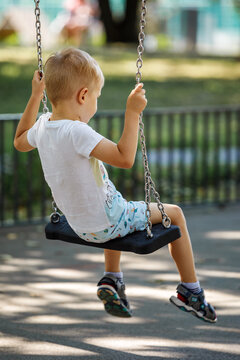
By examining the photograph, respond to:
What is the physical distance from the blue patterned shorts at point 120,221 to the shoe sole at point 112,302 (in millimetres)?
478

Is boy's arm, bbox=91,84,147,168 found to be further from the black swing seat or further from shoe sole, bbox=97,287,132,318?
shoe sole, bbox=97,287,132,318

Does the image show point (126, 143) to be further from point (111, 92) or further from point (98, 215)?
point (111, 92)

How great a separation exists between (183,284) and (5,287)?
6.87 ft

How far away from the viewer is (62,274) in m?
6.14

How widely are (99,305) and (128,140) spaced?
7.06ft

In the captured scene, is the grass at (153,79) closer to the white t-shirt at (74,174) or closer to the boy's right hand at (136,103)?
the white t-shirt at (74,174)

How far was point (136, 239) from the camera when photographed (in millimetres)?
3791

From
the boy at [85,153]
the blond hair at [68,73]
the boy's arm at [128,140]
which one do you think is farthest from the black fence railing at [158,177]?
the boy's arm at [128,140]

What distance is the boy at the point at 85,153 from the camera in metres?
3.57

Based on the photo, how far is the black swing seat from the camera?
3.68 metres

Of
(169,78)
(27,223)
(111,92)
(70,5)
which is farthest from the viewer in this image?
(70,5)

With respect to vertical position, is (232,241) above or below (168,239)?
below

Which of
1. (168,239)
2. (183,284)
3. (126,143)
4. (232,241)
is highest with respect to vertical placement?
(126,143)

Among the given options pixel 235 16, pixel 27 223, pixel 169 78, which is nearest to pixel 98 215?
pixel 27 223
